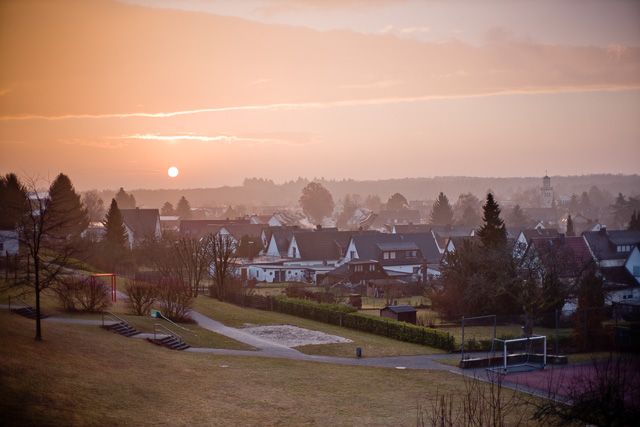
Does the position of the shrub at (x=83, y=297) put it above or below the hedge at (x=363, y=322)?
above

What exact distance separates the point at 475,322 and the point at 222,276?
20778 millimetres

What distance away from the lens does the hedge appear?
31375 millimetres

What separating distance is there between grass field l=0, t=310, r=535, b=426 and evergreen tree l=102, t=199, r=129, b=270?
30122 millimetres

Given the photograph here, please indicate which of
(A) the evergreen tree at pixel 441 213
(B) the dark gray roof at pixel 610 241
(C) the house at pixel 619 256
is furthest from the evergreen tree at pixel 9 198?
(A) the evergreen tree at pixel 441 213

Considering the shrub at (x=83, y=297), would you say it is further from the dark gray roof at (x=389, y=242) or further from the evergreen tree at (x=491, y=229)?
the dark gray roof at (x=389, y=242)

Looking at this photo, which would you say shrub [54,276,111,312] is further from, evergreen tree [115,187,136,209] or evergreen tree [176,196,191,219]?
evergreen tree [176,196,191,219]

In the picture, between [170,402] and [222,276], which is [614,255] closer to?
[222,276]

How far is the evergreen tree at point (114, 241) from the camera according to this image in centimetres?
5703

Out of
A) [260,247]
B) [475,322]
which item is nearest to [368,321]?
[475,322]

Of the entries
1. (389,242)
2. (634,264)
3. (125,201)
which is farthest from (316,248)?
(125,201)

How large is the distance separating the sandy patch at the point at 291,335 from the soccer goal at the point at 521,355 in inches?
334

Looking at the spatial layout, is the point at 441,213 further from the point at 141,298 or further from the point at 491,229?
the point at 141,298

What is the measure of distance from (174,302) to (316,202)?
128 m

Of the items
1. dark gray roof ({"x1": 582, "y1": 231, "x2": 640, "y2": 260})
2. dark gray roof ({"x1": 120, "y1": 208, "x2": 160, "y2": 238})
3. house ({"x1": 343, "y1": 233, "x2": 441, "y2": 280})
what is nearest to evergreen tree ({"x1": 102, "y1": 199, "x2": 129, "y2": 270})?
dark gray roof ({"x1": 120, "y1": 208, "x2": 160, "y2": 238})
